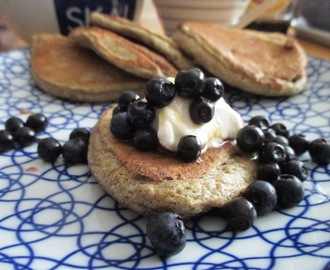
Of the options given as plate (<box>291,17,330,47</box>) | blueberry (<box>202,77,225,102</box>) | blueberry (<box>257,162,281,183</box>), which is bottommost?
plate (<box>291,17,330,47</box>)

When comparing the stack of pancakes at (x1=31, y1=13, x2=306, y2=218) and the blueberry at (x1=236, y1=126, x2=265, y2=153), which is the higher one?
the blueberry at (x1=236, y1=126, x2=265, y2=153)

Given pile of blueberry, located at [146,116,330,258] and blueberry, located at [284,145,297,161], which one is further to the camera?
blueberry, located at [284,145,297,161]

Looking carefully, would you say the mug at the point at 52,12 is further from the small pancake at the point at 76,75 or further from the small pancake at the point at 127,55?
the small pancake at the point at 127,55

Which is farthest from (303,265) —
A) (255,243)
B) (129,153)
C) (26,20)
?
(26,20)

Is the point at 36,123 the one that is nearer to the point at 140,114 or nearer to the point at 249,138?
the point at 140,114

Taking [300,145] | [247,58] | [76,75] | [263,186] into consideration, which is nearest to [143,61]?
[76,75]

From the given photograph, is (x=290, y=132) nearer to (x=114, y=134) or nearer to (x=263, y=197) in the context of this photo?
(x=263, y=197)

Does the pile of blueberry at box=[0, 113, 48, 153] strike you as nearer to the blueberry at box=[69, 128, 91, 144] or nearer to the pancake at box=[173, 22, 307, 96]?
the blueberry at box=[69, 128, 91, 144]

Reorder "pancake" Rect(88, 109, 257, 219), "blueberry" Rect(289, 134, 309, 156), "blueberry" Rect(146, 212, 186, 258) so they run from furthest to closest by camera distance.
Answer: "blueberry" Rect(289, 134, 309, 156) < "pancake" Rect(88, 109, 257, 219) < "blueberry" Rect(146, 212, 186, 258)

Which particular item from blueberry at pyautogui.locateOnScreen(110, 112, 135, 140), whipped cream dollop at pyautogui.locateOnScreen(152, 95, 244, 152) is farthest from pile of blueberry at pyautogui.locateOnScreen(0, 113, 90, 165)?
whipped cream dollop at pyautogui.locateOnScreen(152, 95, 244, 152)
